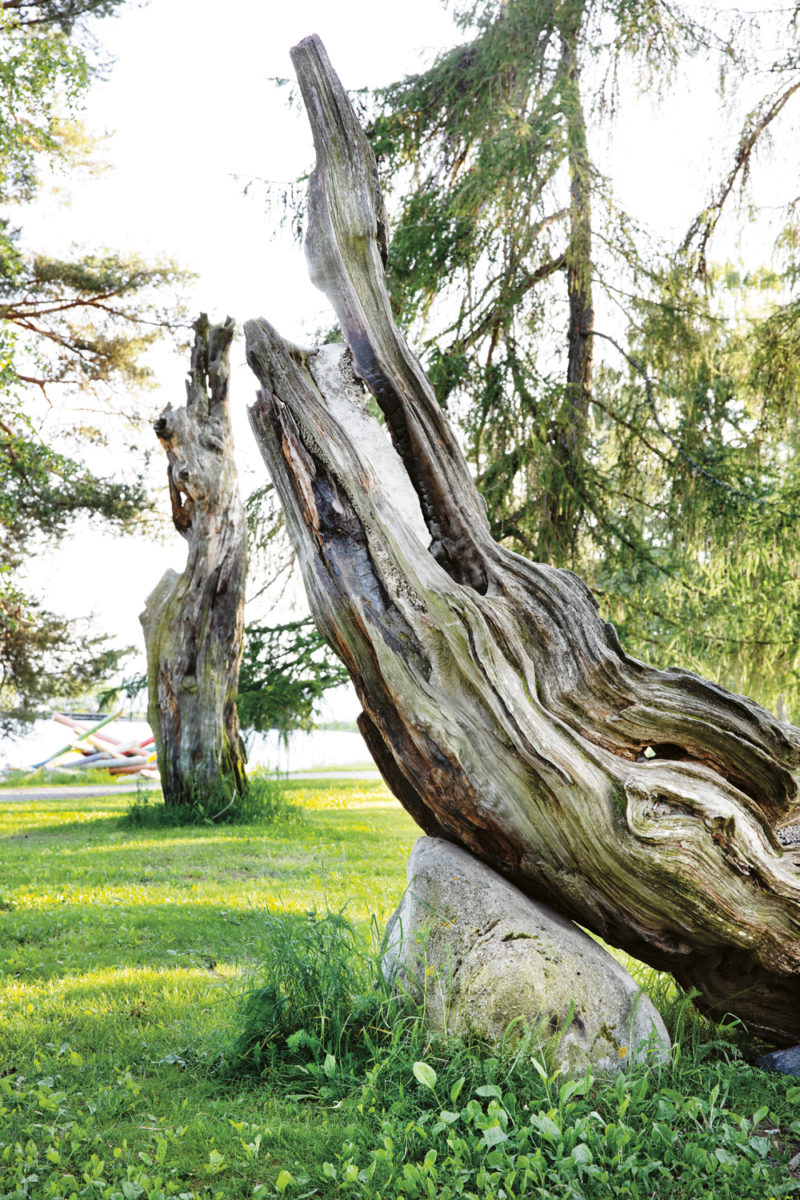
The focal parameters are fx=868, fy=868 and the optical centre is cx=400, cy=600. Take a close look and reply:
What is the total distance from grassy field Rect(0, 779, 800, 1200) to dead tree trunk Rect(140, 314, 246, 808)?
5091mm

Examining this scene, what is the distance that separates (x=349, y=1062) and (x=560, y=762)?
1.42m

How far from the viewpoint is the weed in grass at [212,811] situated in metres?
9.73

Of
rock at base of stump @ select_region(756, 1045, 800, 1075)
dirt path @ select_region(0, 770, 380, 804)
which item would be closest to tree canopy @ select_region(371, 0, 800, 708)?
rock at base of stump @ select_region(756, 1045, 800, 1075)

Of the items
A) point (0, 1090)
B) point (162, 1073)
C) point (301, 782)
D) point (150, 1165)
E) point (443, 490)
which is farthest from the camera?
point (301, 782)

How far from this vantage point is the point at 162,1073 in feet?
11.2

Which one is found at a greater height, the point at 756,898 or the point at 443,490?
the point at 443,490

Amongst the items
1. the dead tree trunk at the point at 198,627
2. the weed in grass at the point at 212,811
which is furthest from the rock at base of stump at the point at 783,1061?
the dead tree trunk at the point at 198,627

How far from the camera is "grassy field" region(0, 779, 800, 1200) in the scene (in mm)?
2646

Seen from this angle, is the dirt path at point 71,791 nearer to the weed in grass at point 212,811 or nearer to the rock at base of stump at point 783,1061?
the weed in grass at point 212,811

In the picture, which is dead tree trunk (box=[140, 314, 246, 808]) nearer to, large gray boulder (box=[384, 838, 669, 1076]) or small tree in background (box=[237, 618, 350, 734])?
small tree in background (box=[237, 618, 350, 734])

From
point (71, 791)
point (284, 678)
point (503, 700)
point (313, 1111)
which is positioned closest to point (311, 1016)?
point (313, 1111)

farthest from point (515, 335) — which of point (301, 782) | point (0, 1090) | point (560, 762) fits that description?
point (301, 782)

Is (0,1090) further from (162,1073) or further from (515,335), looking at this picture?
(515,335)

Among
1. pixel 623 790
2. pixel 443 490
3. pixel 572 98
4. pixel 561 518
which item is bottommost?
pixel 623 790
